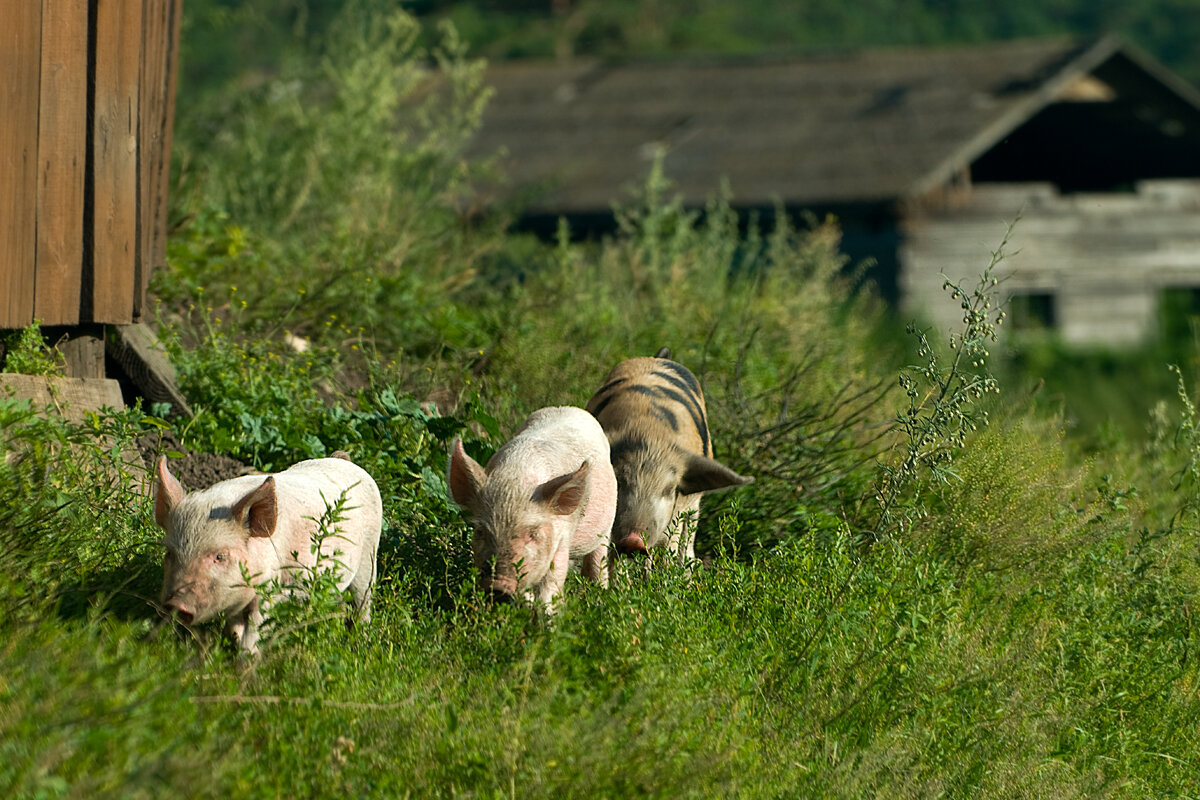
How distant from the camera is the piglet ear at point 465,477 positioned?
467 cm

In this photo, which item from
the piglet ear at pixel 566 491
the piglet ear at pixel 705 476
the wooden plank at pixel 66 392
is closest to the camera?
the piglet ear at pixel 566 491

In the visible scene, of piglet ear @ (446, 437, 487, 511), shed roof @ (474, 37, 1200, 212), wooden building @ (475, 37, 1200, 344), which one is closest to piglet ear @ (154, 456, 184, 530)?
piglet ear @ (446, 437, 487, 511)

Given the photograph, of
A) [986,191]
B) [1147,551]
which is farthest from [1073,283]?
[1147,551]

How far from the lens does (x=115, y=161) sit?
20.7 feet

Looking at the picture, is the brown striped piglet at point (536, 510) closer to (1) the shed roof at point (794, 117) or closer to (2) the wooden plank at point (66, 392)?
(2) the wooden plank at point (66, 392)

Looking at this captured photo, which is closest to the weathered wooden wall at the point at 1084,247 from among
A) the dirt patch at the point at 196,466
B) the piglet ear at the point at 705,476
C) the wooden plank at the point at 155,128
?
the wooden plank at the point at 155,128

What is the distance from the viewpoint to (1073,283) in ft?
58.4

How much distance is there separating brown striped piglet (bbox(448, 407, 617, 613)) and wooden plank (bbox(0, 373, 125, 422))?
1796mm

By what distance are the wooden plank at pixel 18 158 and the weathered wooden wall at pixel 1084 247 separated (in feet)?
41.2

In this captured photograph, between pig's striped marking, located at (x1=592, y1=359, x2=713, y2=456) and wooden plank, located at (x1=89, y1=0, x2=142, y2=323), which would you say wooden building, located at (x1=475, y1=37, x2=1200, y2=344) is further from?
pig's striped marking, located at (x1=592, y1=359, x2=713, y2=456)

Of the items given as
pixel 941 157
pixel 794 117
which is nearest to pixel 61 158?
pixel 941 157

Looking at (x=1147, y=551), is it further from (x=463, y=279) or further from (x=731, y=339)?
(x=463, y=279)

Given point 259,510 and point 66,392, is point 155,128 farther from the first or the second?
point 259,510

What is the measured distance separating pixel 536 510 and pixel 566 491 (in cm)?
12
